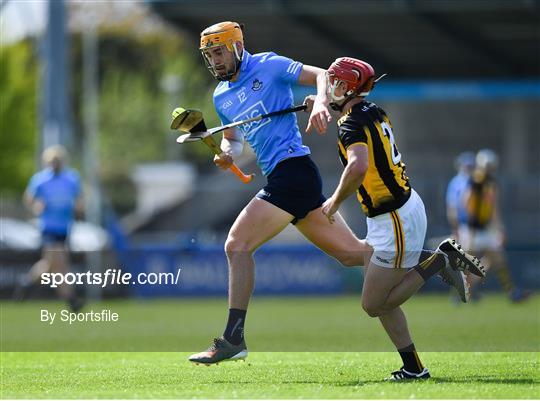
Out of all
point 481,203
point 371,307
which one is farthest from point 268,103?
point 481,203

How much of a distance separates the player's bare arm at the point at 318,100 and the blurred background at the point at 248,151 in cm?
943

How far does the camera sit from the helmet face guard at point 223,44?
31.9 feet

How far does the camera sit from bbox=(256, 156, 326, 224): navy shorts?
962 centimetres

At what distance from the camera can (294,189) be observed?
9641mm

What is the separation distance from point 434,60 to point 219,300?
761 inches

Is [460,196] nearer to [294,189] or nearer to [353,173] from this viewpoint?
[294,189]

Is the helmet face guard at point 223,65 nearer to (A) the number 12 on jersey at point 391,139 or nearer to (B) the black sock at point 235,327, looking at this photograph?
(A) the number 12 on jersey at point 391,139

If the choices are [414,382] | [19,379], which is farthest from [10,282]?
[414,382]

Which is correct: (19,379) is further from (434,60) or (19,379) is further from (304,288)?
(434,60)

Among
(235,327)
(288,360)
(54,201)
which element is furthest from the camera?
(54,201)

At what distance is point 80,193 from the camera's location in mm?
19109

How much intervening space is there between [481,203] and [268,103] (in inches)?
423

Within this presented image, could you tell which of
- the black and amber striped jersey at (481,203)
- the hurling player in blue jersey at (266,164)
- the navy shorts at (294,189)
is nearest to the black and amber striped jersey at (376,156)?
the hurling player in blue jersey at (266,164)

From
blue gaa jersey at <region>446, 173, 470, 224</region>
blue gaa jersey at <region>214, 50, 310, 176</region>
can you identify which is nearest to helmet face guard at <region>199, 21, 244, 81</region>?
blue gaa jersey at <region>214, 50, 310, 176</region>
